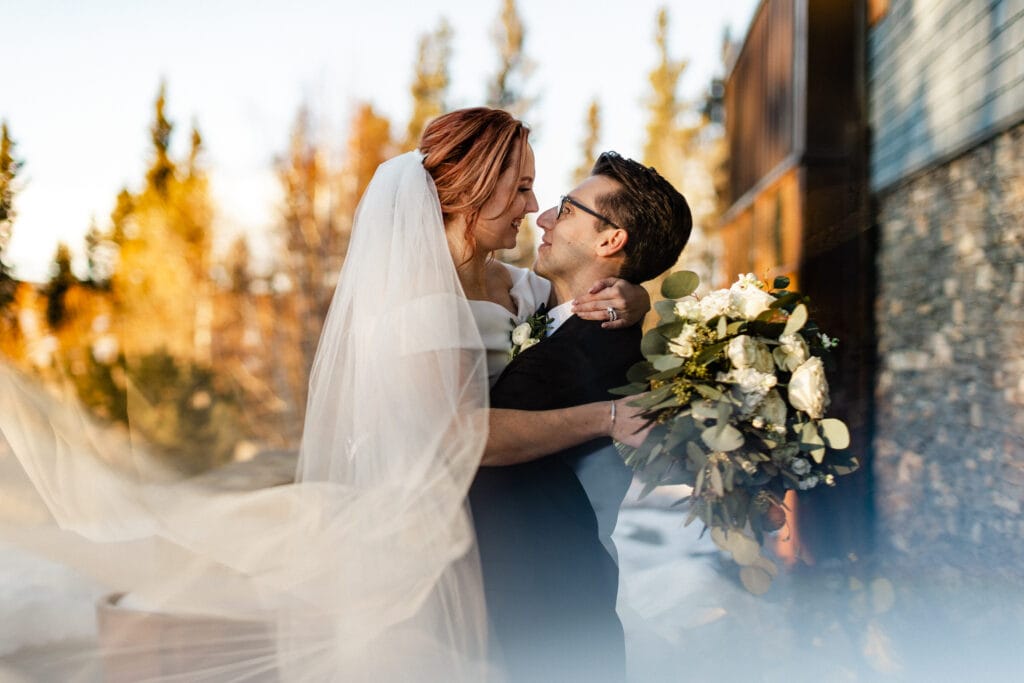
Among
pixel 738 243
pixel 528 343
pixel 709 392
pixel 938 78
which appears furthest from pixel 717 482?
pixel 738 243

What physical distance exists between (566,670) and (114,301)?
367 inches

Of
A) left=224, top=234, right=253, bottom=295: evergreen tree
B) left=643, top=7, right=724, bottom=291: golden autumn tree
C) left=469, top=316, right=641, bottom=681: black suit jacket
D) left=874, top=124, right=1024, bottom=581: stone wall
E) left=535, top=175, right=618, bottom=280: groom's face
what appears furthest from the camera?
left=643, top=7, right=724, bottom=291: golden autumn tree

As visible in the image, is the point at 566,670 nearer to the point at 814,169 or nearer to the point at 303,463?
the point at 303,463

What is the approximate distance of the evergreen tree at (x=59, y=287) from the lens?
8.71 m

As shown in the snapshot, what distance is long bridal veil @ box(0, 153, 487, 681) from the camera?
6.59 feet

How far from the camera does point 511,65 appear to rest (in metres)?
13.0

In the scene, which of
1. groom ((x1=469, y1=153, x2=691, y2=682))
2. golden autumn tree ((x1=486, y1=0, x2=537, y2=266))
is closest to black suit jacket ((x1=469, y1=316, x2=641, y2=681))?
groom ((x1=469, y1=153, x2=691, y2=682))

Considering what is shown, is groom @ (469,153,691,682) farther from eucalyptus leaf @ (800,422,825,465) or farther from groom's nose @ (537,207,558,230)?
eucalyptus leaf @ (800,422,825,465)

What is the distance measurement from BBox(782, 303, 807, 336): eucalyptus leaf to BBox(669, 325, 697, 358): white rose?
0.20 meters

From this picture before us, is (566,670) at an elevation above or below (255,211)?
below

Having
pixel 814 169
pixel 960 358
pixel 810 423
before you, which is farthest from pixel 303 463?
pixel 814 169

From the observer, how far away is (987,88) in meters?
3.98

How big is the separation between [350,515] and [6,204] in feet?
13.4

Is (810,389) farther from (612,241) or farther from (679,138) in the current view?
(679,138)
